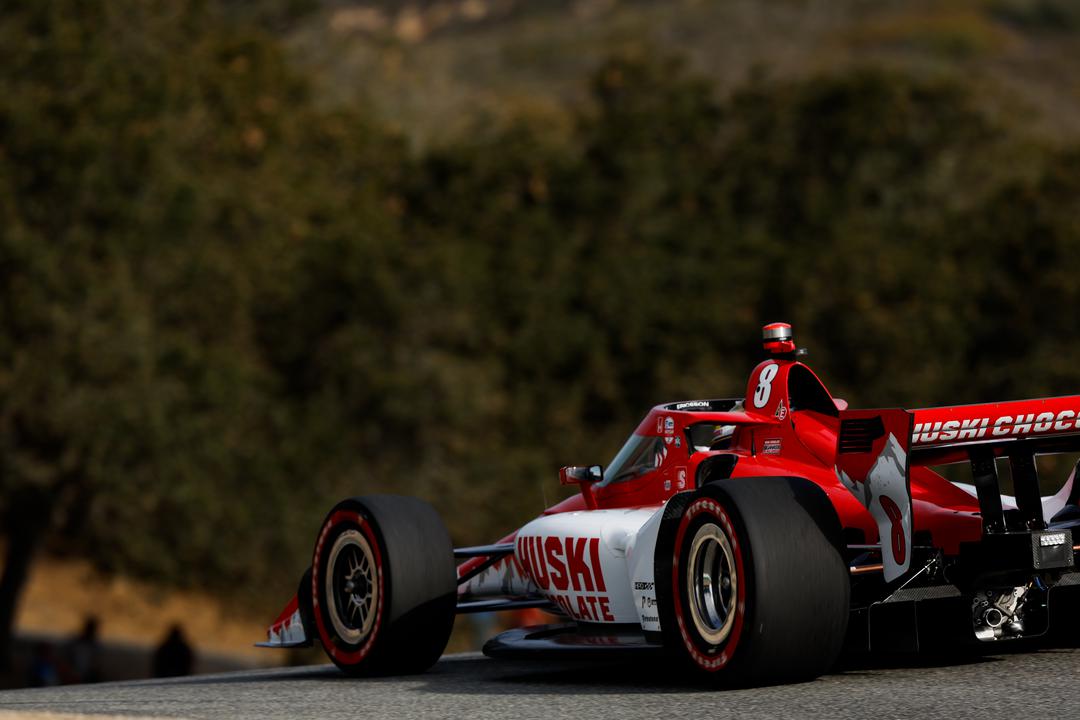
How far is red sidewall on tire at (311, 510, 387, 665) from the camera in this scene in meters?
9.31

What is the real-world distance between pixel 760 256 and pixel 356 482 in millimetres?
10672

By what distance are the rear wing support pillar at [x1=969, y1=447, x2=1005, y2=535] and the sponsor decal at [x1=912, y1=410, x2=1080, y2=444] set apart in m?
0.21

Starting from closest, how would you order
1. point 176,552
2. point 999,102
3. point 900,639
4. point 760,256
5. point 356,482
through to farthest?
point 900,639 → point 176,552 → point 356,482 → point 760,256 → point 999,102

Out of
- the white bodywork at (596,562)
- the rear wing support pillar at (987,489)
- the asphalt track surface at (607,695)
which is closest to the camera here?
the asphalt track surface at (607,695)

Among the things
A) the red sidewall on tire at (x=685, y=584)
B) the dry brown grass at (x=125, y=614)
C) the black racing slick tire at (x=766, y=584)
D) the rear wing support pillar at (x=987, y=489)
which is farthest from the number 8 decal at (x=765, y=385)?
the dry brown grass at (x=125, y=614)

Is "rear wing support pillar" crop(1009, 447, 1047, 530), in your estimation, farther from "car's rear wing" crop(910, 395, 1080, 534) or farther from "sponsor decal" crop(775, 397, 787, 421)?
"sponsor decal" crop(775, 397, 787, 421)

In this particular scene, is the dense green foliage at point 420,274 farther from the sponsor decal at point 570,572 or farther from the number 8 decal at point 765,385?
the number 8 decal at point 765,385

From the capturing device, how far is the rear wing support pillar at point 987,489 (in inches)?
311

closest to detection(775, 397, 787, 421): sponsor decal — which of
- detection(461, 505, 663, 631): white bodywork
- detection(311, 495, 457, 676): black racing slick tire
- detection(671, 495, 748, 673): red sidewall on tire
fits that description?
detection(461, 505, 663, 631): white bodywork

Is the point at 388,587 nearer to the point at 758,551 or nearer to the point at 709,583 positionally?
the point at 709,583

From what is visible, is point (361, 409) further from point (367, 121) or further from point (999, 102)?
point (999, 102)

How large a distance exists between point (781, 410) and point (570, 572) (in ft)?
4.37

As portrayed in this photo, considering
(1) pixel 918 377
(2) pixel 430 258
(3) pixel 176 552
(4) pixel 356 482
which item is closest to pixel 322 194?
(2) pixel 430 258

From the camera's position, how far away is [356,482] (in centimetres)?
3161
